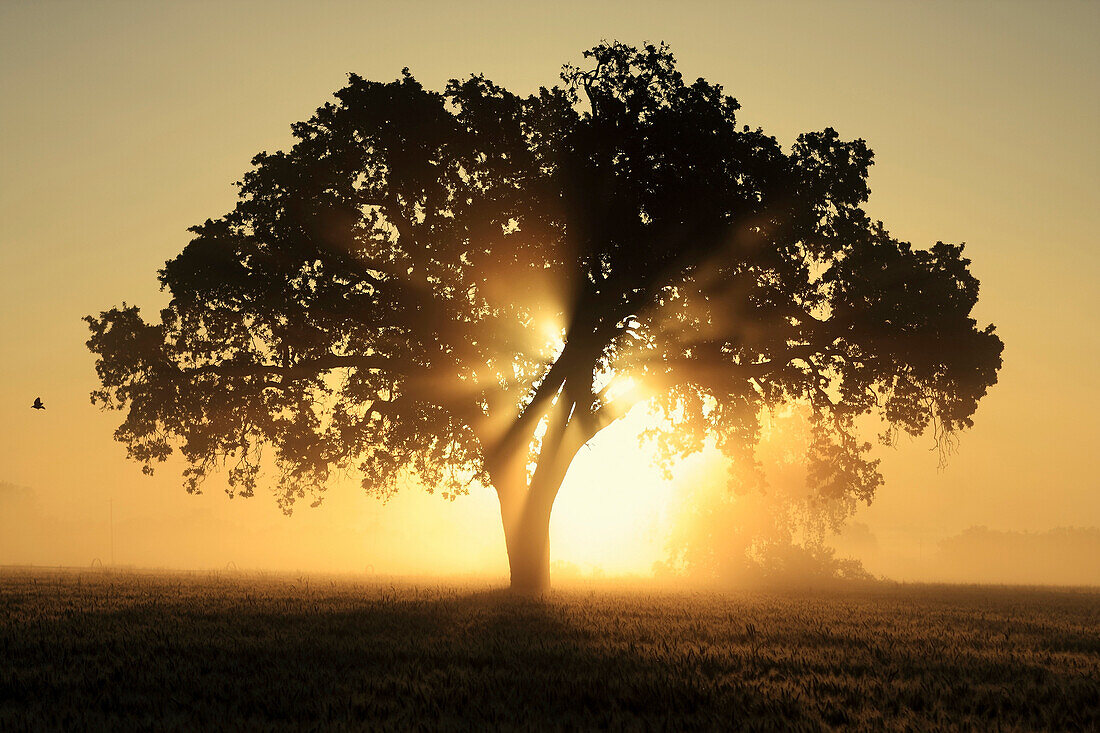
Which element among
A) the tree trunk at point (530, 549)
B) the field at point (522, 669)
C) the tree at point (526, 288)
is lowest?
the field at point (522, 669)

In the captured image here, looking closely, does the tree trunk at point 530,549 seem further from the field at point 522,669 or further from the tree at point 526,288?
the field at point 522,669

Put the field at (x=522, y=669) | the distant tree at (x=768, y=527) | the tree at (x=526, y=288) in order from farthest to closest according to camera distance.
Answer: the distant tree at (x=768, y=527)
the tree at (x=526, y=288)
the field at (x=522, y=669)

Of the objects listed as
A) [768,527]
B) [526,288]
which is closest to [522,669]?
[526,288]

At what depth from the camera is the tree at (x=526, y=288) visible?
91.6ft

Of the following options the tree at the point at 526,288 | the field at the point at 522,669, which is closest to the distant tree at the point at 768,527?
the tree at the point at 526,288

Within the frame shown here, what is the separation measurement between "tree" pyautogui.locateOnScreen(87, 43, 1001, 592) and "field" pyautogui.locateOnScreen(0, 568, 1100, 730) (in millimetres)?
10602

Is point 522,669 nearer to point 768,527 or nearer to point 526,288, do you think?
point 526,288

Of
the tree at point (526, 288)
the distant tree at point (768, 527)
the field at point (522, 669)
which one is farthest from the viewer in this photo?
the distant tree at point (768, 527)

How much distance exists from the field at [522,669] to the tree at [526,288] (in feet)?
34.8

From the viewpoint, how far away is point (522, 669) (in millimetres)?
11531

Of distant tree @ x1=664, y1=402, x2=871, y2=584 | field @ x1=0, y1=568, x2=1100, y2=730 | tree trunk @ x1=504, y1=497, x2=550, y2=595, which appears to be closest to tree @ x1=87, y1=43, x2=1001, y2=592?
tree trunk @ x1=504, y1=497, x2=550, y2=595

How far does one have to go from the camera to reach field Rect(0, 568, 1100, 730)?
9305mm

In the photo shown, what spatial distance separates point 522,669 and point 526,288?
17940 millimetres

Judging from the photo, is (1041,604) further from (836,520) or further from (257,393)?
(836,520)
